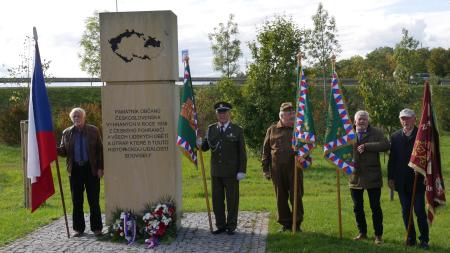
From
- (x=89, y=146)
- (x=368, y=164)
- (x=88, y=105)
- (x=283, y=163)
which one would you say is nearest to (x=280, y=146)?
(x=283, y=163)

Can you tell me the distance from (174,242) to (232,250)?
39.9 inches

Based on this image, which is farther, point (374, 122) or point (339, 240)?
point (374, 122)

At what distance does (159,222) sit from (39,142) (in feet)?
6.97

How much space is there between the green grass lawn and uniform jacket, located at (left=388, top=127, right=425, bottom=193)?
2.72 feet

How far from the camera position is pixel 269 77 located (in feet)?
61.0

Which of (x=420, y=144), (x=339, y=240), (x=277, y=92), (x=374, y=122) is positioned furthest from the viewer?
(x=374, y=122)

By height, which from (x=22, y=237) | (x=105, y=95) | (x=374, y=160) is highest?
(x=105, y=95)

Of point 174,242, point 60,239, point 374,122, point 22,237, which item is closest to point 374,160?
point 174,242

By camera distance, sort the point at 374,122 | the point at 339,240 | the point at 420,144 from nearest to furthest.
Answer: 1. the point at 420,144
2. the point at 339,240
3. the point at 374,122

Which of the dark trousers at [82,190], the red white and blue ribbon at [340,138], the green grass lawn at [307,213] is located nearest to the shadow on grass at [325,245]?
the green grass lawn at [307,213]

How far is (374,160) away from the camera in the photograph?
27.2ft

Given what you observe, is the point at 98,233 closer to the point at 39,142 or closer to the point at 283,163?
the point at 39,142

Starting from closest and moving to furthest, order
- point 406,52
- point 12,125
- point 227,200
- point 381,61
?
point 227,200 → point 12,125 → point 406,52 → point 381,61

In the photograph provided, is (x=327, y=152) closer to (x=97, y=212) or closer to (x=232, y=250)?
(x=232, y=250)
